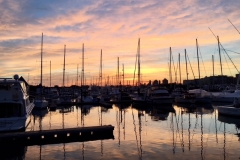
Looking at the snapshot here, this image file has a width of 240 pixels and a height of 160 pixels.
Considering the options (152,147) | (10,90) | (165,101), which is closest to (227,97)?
(165,101)

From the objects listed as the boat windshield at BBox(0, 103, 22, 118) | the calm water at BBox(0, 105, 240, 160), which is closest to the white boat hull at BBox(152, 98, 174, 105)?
the calm water at BBox(0, 105, 240, 160)

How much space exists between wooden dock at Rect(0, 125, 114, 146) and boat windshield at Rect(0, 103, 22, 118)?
4240 millimetres

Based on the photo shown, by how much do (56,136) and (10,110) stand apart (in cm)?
610

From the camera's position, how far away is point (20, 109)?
2862cm

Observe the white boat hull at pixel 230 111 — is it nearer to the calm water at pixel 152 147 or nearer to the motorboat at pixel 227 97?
the calm water at pixel 152 147

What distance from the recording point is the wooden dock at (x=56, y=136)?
2381 centimetres

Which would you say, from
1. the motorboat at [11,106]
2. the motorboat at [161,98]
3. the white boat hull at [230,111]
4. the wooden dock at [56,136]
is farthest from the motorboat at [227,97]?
the motorboat at [11,106]

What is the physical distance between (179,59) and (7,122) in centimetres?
6098

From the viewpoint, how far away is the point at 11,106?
2836 centimetres

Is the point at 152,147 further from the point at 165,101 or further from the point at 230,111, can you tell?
the point at 165,101

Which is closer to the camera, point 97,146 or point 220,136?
point 97,146

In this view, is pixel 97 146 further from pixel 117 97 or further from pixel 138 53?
pixel 138 53

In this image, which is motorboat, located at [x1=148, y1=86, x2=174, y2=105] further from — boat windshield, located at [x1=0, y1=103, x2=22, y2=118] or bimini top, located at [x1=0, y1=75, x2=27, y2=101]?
boat windshield, located at [x1=0, y1=103, x2=22, y2=118]

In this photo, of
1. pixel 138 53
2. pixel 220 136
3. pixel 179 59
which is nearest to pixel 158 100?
pixel 138 53
